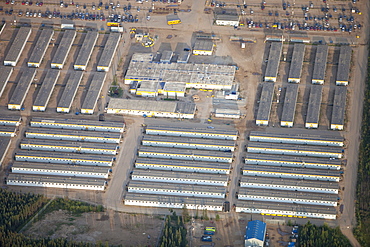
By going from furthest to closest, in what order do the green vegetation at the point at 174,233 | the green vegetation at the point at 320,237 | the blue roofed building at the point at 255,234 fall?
1. the blue roofed building at the point at 255,234
2. the green vegetation at the point at 174,233
3. the green vegetation at the point at 320,237

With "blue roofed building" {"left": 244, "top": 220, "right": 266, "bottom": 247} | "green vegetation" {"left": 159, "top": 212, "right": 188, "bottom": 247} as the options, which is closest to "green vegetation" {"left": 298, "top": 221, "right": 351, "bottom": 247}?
"blue roofed building" {"left": 244, "top": 220, "right": 266, "bottom": 247}

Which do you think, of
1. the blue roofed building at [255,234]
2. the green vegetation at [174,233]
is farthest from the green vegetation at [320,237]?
the green vegetation at [174,233]

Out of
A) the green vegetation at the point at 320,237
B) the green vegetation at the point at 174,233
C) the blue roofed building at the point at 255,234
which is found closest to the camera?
the green vegetation at the point at 320,237

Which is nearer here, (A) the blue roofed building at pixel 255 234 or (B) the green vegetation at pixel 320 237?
(B) the green vegetation at pixel 320 237

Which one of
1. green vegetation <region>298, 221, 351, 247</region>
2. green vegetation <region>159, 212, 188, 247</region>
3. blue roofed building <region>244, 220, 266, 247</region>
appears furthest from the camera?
blue roofed building <region>244, 220, 266, 247</region>

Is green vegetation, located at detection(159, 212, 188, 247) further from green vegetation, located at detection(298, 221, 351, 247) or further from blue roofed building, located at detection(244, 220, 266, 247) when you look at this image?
green vegetation, located at detection(298, 221, 351, 247)

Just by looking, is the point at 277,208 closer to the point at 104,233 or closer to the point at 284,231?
the point at 284,231

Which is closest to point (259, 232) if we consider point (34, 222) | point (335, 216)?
point (335, 216)

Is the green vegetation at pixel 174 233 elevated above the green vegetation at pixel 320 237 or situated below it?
below

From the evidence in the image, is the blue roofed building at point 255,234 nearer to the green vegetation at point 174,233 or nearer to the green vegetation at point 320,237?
the green vegetation at point 320,237
